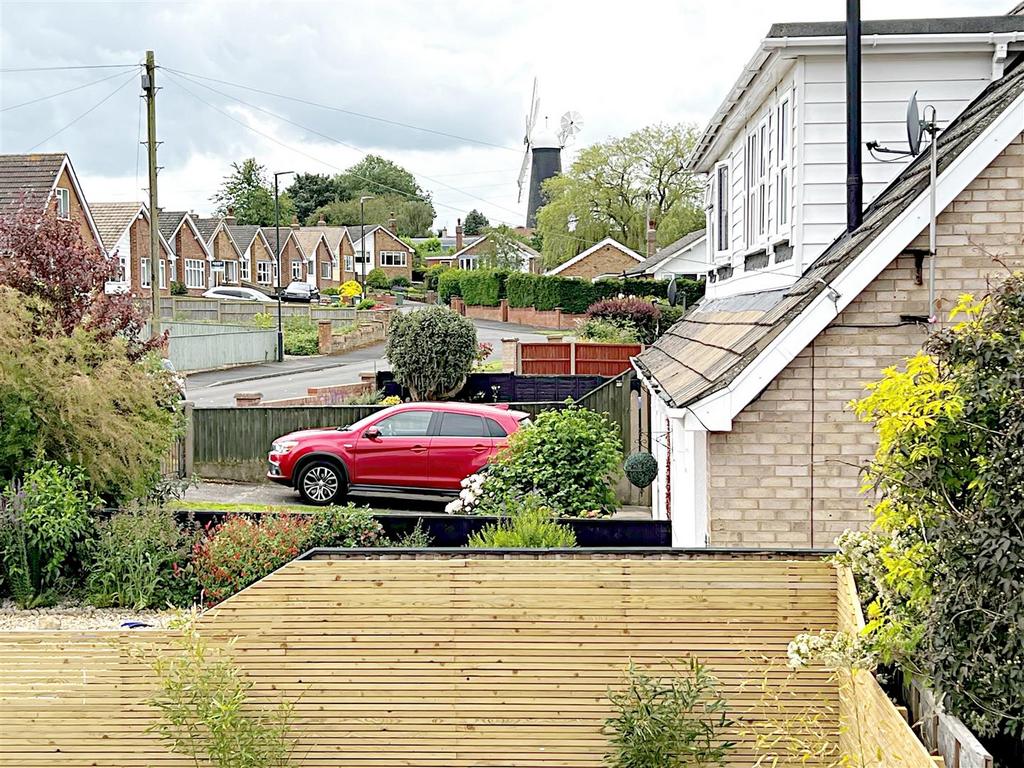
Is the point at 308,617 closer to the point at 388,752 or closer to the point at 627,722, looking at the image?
the point at 388,752

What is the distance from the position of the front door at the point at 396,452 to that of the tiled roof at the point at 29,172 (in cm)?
Answer: 2372

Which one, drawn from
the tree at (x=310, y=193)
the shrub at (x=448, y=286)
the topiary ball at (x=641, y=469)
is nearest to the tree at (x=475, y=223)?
the tree at (x=310, y=193)

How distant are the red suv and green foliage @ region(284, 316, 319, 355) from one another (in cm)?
3069

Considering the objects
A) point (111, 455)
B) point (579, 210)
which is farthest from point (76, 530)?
point (579, 210)

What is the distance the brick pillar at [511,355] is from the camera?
30169 mm

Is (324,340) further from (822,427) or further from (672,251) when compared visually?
(822,427)

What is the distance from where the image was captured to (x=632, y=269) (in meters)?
60.3

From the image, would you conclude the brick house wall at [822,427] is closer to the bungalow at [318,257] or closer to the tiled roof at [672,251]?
the tiled roof at [672,251]

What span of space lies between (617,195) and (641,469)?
54430 mm

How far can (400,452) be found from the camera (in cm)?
1752

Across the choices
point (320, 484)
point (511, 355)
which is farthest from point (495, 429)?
point (511, 355)

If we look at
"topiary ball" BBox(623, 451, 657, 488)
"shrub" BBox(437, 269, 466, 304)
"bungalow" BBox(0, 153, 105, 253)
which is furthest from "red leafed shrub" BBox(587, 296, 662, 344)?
"shrub" BBox(437, 269, 466, 304)

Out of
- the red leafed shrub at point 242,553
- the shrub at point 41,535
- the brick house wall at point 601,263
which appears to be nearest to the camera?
the red leafed shrub at point 242,553

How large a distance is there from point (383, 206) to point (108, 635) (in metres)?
104
